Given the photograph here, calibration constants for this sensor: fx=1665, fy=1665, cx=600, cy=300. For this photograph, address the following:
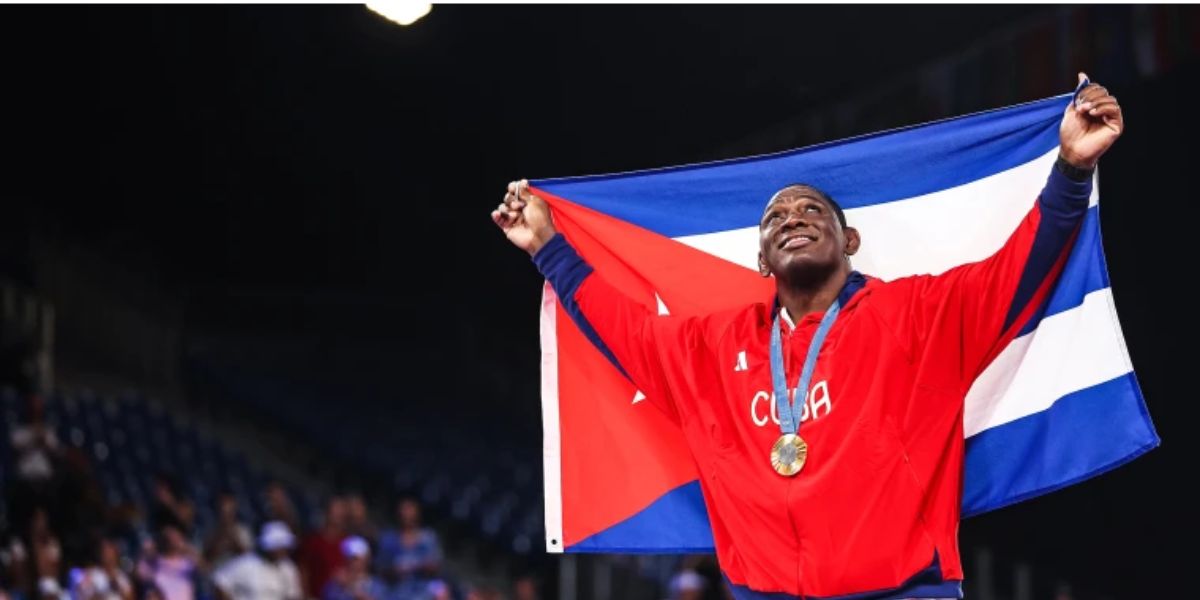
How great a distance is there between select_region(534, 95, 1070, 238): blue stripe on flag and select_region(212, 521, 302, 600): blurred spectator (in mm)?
5432

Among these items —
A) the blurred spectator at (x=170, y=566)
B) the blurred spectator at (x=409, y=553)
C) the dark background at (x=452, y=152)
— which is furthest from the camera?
the dark background at (x=452, y=152)

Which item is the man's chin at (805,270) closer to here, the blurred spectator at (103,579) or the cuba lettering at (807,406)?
the cuba lettering at (807,406)

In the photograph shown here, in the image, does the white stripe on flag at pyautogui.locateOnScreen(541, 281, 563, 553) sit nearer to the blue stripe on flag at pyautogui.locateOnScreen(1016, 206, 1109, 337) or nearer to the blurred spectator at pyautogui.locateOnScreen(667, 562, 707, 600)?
the blue stripe on flag at pyautogui.locateOnScreen(1016, 206, 1109, 337)

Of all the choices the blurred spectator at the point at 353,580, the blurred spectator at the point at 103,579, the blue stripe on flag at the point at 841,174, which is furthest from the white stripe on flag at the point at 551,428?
the blurred spectator at the point at 353,580

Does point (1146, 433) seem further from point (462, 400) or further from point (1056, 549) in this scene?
point (462, 400)

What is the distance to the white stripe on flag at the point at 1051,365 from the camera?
3379 mm

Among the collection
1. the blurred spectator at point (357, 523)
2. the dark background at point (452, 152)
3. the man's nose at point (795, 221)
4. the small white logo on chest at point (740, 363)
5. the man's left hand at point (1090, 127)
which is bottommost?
the small white logo on chest at point (740, 363)

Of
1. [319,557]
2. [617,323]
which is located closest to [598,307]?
[617,323]

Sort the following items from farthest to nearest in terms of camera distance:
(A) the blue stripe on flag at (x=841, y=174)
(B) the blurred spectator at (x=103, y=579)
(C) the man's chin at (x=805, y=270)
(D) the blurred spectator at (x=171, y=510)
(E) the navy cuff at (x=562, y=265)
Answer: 1. (D) the blurred spectator at (x=171, y=510)
2. (B) the blurred spectator at (x=103, y=579)
3. (E) the navy cuff at (x=562, y=265)
4. (A) the blue stripe on flag at (x=841, y=174)
5. (C) the man's chin at (x=805, y=270)

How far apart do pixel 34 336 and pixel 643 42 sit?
6478 mm

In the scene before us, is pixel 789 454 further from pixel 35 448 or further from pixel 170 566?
pixel 35 448

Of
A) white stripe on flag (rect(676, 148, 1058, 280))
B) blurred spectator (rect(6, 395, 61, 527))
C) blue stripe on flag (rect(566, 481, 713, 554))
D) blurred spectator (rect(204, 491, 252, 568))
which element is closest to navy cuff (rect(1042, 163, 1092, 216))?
white stripe on flag (rect(676, 148, 1058, 280))

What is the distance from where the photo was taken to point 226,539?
9.45 meters

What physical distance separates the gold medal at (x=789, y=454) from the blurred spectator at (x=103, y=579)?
577 cm
